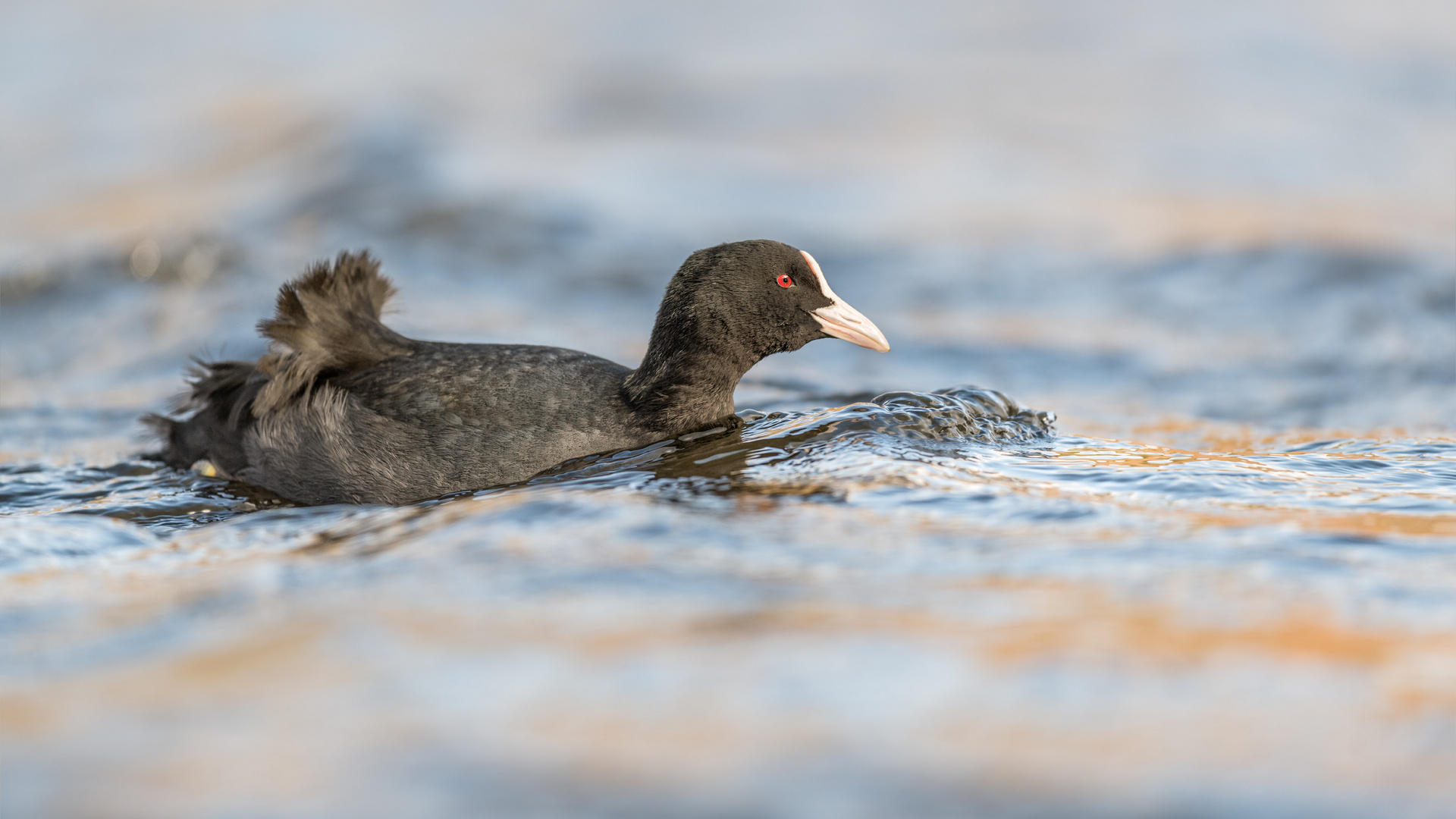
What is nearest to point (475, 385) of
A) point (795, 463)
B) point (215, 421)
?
point (795, 463)

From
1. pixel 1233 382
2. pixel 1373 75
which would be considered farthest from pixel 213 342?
pixel 1373 75

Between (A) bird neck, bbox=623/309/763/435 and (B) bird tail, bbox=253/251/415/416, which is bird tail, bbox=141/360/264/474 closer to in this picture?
(B) bird tail, bbox=253/251/415/416

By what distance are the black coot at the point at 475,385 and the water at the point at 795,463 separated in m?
0.17

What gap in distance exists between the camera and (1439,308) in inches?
372

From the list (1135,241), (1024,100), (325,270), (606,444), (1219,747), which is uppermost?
(1024,100)

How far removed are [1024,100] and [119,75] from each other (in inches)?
406

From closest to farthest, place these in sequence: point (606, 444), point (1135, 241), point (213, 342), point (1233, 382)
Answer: point (606, 444)
point (1233, 382)
point (213, 342)
point (1135, 241)

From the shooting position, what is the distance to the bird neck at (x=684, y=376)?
5281 mm

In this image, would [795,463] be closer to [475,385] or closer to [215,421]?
[475,385]

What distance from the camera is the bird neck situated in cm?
528

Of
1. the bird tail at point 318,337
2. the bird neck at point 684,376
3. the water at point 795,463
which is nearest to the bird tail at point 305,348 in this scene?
the bird tail at point 318,337

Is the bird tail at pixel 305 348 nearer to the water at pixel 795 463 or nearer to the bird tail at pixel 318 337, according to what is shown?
the bird tail at pixel 318 337

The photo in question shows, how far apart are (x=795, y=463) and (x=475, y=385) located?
1202mm

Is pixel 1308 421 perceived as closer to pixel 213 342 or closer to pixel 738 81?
pixel 213 342
